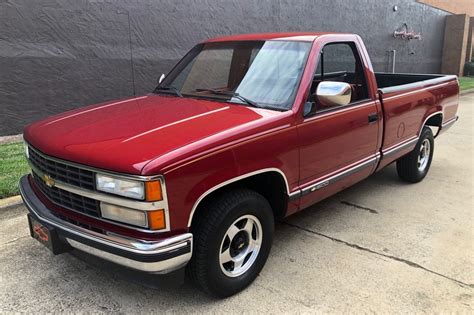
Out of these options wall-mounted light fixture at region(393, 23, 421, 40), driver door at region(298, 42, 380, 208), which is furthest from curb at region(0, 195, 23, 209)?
wall-mounted light fixture at region(393, 23, 421, 40)

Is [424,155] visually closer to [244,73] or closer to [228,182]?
[244,73]

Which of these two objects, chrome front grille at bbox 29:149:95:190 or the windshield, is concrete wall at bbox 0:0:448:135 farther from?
chrome front grille at bbox 29:149:95:190

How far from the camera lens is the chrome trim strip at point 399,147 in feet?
14.9

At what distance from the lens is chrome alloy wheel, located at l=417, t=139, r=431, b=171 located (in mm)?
5551

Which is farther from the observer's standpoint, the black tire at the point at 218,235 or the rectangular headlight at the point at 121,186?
the black tire at the point at 218,235

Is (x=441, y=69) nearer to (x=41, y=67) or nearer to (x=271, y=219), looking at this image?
(x=41, y=67)

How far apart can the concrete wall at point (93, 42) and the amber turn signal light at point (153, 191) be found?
6.05m

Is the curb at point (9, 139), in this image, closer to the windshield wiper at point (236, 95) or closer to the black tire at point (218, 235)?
the windshield wiper at point (236, 95)

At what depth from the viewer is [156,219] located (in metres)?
2.42

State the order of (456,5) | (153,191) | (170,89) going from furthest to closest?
(456,5) → (170,89) → (153,191)

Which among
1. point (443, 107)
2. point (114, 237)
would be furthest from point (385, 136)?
point (114, 237)

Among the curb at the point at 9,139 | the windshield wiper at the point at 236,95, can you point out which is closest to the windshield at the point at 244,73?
the windshield wiper at the point at 236,95

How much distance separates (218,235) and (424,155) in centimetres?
395

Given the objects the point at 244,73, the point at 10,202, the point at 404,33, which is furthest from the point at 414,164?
the point at 404,33
